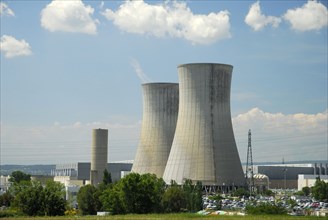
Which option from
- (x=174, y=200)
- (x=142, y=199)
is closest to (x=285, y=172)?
(x=174, y=200)

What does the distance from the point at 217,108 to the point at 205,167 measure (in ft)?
16.9

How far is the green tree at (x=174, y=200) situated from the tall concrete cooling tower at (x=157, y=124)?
1770 centimetres

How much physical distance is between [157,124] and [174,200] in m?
19.0

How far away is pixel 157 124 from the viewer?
53.8m

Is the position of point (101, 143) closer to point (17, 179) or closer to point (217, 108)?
point (17, 179)

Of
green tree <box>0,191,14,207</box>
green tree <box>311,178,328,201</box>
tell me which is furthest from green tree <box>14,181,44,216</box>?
green tree <box>311,178,328,201</box>

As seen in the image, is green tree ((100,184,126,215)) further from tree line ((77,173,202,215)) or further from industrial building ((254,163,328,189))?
industrial building ((254,163,328,189))

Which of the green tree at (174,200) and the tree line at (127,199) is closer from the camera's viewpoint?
the tree line at (127,199)

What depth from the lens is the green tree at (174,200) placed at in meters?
34.6

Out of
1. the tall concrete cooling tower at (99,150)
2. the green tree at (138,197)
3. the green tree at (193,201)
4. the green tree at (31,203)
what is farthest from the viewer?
the tall concrete cooling tower at (99,150)

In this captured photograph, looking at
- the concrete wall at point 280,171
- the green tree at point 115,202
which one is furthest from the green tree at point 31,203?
the concrete wall at point 280,171

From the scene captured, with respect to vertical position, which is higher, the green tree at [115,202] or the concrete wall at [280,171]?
the concrete wall at [280,171]

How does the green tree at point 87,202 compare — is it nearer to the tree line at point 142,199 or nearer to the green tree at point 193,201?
the tree line at point 142,199

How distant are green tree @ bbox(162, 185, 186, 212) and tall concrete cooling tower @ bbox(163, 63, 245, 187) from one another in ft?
33.3
